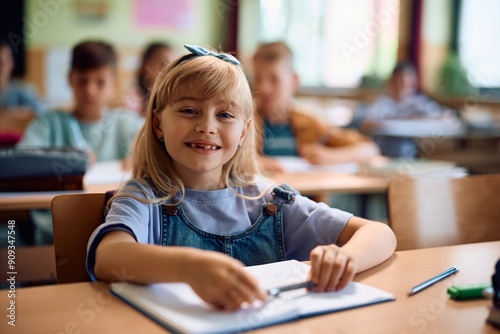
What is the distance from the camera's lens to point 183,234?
113 cm

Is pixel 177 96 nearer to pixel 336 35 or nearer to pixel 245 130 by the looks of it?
pixel 245 130

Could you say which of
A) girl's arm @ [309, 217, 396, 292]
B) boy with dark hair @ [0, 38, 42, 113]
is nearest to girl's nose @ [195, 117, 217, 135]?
girl's arm @ [309, 217, 396, 292]

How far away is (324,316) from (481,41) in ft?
16.3

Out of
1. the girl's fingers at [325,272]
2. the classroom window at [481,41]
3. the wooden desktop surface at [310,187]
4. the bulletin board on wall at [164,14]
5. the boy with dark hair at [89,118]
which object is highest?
the bulletin board on wall at [164,14]

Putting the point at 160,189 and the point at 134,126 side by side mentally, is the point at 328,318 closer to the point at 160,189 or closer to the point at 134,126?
the point at 160,189

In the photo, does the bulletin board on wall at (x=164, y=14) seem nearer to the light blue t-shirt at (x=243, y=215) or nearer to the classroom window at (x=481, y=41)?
the classroom window at (x=481, y=41)

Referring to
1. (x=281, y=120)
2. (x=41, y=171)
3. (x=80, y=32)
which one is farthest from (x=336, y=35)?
(x=41, y=171)

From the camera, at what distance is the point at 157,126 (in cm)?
123

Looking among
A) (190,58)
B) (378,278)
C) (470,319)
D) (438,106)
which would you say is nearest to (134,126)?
(190,58)

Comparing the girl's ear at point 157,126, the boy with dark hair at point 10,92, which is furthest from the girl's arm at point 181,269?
the boy with dark hair at point 10,92

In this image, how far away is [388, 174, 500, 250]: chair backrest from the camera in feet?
4.25

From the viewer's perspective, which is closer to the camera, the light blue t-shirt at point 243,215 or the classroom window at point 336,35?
the light blue t-shirt at point 243,215

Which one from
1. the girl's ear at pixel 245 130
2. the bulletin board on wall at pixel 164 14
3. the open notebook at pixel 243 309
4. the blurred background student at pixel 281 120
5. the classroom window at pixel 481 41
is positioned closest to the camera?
the open notebook at pixel 243 309

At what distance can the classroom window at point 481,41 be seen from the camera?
15.6 ft
